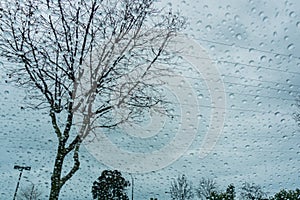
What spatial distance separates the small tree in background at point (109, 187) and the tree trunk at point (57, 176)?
1206 centimetres

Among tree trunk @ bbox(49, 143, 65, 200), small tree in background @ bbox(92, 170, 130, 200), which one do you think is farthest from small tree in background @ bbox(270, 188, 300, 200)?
tree trunk @ bbox(49, 143, 65, 200)

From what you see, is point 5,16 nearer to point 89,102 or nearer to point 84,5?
point 84,5

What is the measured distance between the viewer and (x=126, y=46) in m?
8.04

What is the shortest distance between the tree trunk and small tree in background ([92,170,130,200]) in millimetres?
12060

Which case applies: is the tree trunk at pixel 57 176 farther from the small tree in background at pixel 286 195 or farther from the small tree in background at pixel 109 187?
the small tree in background at pixel 286 195

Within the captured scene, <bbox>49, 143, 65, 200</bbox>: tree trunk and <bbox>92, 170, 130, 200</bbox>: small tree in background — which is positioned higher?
<bbox>92, 170, 130, 200</bbox>: small tree in background

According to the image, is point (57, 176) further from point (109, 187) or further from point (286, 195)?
point (286, 195)

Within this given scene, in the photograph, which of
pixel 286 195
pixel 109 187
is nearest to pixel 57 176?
pixel 109 187

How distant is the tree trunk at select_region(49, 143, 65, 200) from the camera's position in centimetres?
715

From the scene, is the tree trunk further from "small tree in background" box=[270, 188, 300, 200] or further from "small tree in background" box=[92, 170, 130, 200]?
"small tree in background" box=[270, 188, 300, 200]

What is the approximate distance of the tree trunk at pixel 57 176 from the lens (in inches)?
282

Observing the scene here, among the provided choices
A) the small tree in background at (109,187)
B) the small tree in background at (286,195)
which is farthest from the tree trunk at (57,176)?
the small tree in background at (286,195)

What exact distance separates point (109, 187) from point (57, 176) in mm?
17368

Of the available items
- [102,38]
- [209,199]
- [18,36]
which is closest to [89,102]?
[102,38]
